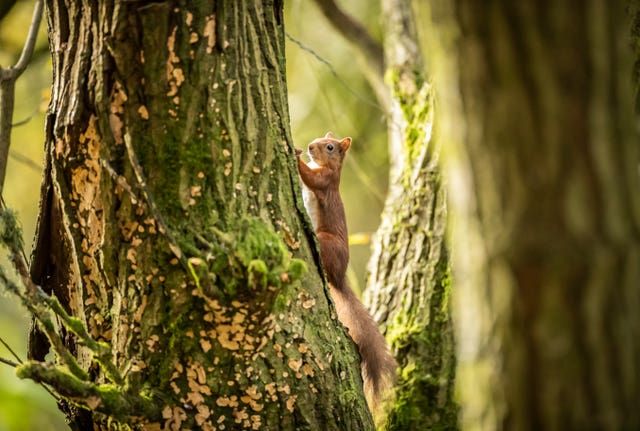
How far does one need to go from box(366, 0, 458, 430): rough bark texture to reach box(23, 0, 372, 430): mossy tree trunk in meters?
0.78

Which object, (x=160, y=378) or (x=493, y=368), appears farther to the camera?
(x=160, y=378)

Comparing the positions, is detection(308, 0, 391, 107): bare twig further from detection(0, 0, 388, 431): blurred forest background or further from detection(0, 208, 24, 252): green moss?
detection(0, 208, 24, 252): green moss

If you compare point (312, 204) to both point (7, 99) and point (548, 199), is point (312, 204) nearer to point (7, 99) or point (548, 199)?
point (7, 99)

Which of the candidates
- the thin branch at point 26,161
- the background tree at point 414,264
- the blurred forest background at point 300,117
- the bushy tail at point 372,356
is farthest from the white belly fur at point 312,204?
the thin branch at point 26,161

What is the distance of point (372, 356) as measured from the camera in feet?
8.44

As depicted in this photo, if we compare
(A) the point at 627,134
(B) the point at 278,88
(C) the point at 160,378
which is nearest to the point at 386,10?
(B) the point at 278,88

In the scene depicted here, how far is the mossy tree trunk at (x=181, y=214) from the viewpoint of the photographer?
1730 millimetres

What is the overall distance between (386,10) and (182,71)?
7.24ft

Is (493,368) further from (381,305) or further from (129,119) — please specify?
(381,305)

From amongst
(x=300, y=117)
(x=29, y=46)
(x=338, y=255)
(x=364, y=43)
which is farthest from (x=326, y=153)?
(x=300, y=117)

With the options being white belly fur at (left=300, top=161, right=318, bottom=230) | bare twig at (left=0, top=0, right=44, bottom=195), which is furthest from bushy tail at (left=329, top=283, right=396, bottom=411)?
bare twig at (left=0, top=0, right=44, bottom=195)

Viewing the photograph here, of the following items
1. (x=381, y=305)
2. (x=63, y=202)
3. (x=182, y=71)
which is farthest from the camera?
(x=381, y=305)

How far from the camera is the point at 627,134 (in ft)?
3.32

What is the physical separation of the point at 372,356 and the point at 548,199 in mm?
1683
